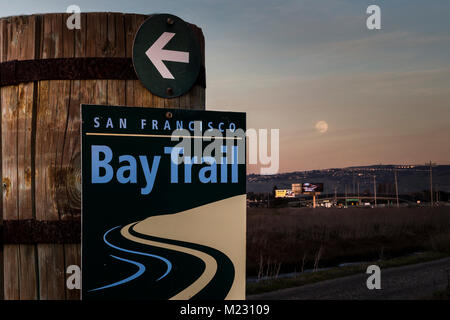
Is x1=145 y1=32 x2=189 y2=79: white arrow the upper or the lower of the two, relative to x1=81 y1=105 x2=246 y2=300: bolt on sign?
upper

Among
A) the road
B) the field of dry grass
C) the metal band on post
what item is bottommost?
the field of dry grass

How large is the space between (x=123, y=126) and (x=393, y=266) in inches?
669

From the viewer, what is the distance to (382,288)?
1338cm

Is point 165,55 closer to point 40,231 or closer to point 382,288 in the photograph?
point 40,231

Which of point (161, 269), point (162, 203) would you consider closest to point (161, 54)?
point (162, 203)

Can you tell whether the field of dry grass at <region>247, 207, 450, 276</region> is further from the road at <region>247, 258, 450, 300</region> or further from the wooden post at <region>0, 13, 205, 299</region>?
the wooden post at <region>0, 13, 205, 299</region>

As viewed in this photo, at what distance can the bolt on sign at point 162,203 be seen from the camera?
2602 mm

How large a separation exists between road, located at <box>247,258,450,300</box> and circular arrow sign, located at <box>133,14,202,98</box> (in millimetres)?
10071

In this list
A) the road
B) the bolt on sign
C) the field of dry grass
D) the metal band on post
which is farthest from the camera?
the field of dry grass

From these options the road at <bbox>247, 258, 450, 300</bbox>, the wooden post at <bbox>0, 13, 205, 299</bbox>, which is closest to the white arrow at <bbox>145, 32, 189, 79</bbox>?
the wooden post at <bbox>0, 13, 205, 299</bbox>

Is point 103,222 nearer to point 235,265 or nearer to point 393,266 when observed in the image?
point 235,265

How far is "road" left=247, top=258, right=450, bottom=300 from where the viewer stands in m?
12.3
